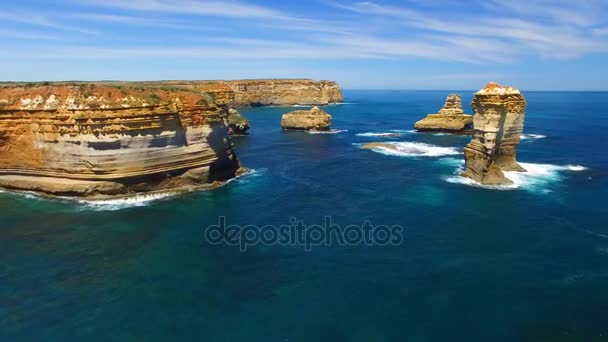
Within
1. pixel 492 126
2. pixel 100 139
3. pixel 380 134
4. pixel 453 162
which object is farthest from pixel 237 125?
pixel 492 126

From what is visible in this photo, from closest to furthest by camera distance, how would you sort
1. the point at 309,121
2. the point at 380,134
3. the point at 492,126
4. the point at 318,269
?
1. the point at 318,269
2. the point at 492,126
3. the point at 380,134
4. the point at 309,121

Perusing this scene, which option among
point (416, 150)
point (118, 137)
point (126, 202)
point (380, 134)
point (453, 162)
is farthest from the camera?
point (380, 134)

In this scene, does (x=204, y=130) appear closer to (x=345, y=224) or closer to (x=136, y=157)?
(x=136, y=157)

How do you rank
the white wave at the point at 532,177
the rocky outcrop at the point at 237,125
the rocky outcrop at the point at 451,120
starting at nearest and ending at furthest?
A: the white wave at the point at 532,177 → the rocky outcrop at the point at 451,120 → the rocky outcrop at the point at 237,125

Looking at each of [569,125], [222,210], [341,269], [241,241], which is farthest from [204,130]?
[569,125]

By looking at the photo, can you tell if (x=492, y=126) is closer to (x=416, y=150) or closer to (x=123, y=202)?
(x=416, y=150)

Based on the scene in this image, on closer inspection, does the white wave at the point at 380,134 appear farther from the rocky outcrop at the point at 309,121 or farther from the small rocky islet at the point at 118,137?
the small rocky islet at the point at 118,137

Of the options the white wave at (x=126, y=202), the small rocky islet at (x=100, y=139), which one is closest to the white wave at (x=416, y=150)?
the small rocky islet at (x=100, y=139)
